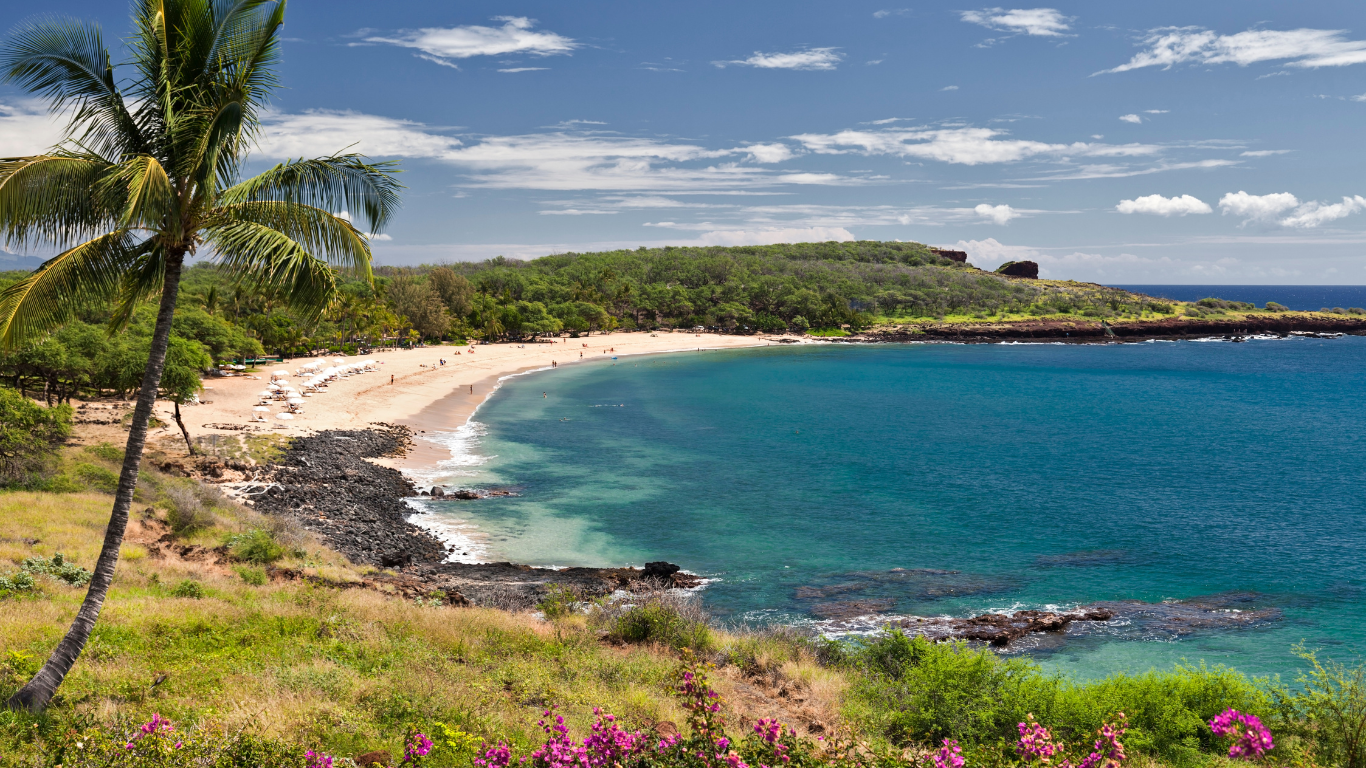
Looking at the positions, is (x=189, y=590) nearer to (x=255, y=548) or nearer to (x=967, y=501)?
(x=255, y=548)

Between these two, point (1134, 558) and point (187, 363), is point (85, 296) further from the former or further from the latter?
point (1134, 558)

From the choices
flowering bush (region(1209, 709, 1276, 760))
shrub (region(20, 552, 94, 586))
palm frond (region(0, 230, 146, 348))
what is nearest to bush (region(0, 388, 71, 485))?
shrub (region(20, 552, 94, 586))

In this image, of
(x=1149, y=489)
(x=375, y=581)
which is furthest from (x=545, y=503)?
(x=1149, y=489)

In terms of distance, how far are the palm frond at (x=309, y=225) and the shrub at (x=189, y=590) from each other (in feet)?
32.3

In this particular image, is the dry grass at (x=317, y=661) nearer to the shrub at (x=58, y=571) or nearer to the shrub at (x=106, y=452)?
the shrub at (x=58, y=571)

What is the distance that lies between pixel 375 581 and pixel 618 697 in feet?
38.4

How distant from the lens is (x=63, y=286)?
347 inches

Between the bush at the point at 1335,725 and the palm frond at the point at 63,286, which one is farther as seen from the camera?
the bush at the point at 1335,725

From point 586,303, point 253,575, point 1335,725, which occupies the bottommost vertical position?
point 1335,725

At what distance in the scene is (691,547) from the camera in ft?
94.4

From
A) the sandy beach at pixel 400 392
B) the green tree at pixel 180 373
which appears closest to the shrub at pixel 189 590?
the green tree at pixel 180 373

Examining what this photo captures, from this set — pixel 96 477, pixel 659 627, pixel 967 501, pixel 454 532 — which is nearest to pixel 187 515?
pixel 96 477

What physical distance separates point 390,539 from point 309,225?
20.2 m

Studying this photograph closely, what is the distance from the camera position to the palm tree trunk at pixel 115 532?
8.88 m
